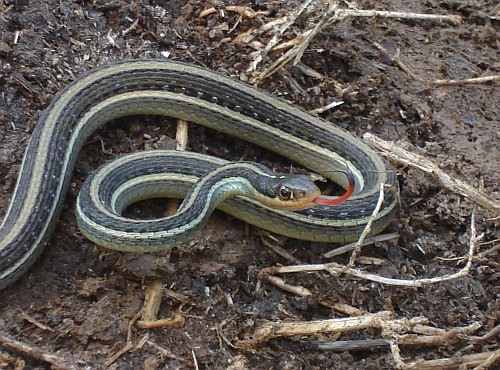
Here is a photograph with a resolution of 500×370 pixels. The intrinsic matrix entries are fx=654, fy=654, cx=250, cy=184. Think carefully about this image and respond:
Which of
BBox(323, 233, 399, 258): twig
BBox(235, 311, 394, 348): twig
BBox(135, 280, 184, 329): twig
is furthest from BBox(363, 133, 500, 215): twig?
BBox(135, 280, 184, 329): twig

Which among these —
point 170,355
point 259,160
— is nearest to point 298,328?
point 170,355

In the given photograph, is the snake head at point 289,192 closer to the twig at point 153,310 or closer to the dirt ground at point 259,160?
the dirt ground at point 259,160

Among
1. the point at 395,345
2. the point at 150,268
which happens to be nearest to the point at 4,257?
the point at 150,268

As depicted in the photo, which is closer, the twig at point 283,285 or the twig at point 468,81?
the twig at point 283,285

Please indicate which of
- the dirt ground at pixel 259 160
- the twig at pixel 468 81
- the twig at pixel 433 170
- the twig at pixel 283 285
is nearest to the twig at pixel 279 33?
the dirt ground at pixel 259 160

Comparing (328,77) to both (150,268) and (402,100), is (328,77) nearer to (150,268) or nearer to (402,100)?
(402,100)

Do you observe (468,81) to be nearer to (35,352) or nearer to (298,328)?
(298,328)

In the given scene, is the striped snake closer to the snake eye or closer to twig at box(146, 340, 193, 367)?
the snake eye
